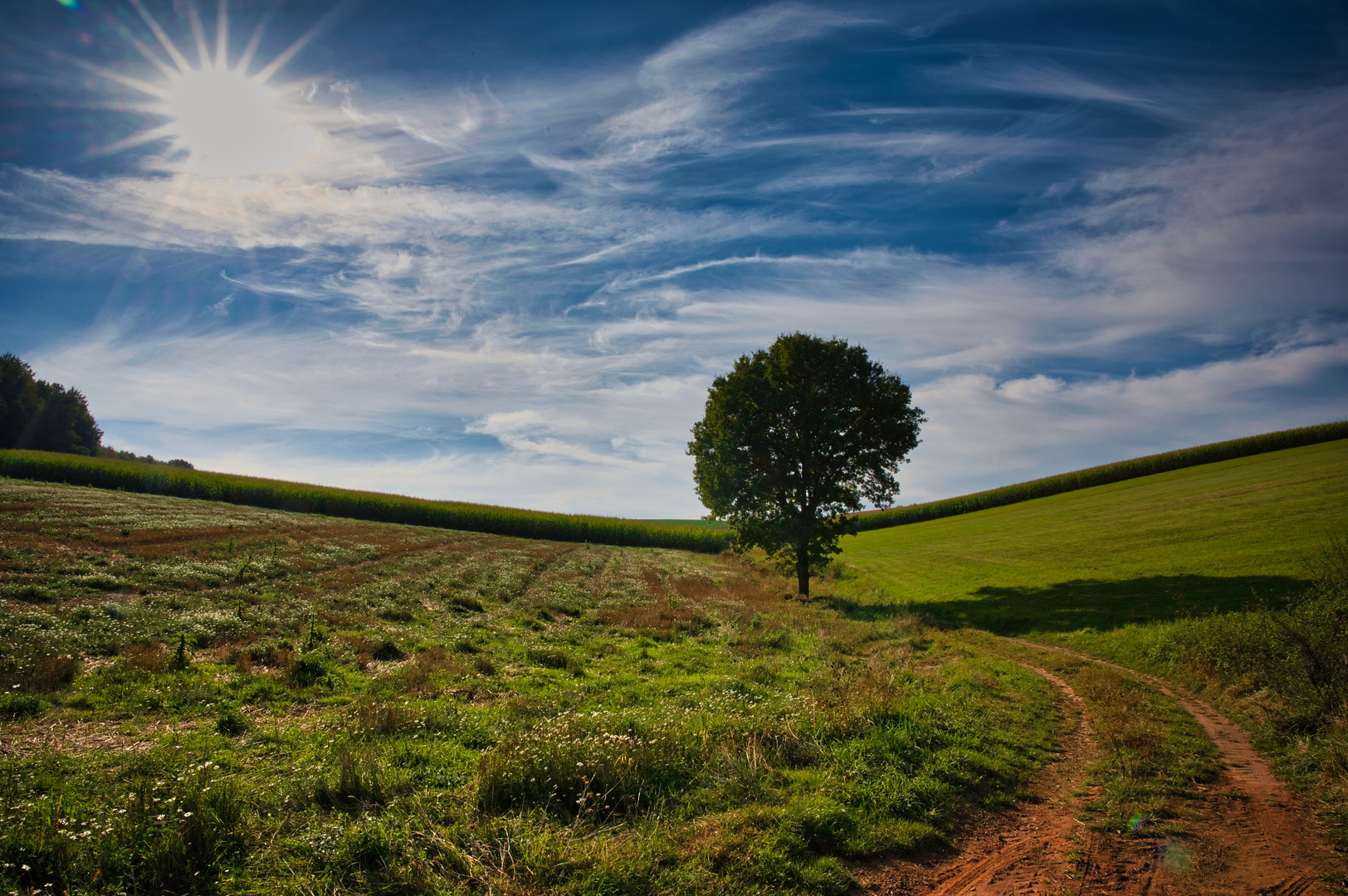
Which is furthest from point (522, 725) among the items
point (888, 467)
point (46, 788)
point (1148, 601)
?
point (888, 467)

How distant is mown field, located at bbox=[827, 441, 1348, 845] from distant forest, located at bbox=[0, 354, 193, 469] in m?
98.4

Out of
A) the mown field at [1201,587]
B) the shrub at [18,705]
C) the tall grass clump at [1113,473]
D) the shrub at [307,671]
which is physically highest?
the tall grass clump at [1113,473]

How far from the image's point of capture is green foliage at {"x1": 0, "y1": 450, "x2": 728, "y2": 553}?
6109 cm

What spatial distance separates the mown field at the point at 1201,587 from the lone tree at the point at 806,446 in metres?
5.60

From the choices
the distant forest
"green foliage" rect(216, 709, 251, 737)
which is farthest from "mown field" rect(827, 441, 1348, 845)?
the distant forest

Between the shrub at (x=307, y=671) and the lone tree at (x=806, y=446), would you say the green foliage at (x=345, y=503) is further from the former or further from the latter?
the shrub at (x=307, y=671)

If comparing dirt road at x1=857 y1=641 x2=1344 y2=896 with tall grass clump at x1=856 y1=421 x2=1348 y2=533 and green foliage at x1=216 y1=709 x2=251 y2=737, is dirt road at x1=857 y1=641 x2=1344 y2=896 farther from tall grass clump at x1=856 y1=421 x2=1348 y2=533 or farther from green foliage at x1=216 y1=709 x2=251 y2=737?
tall grass clump at x1=856 y1=421 x2=1348 y2=533

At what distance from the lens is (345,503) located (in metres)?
74.1

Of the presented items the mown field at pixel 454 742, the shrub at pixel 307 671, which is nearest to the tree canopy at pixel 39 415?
the mown field at pixel 454 742

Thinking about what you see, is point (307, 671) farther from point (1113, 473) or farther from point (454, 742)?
point (1113, 473)

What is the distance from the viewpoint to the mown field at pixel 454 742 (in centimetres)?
640

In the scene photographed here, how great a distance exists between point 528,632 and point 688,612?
26.3ft

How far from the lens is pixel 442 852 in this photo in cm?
654

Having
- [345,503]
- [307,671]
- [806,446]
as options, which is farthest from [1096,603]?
[345,503]
